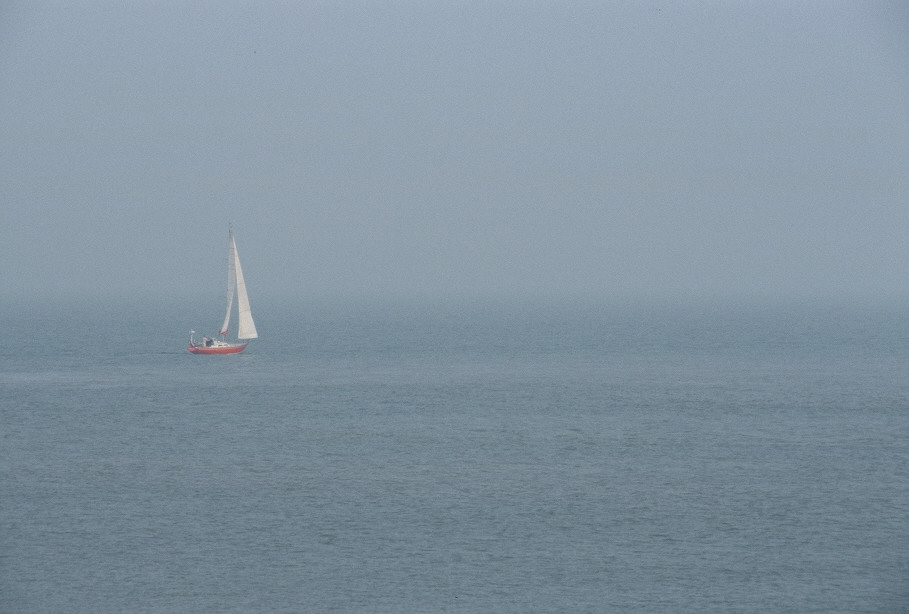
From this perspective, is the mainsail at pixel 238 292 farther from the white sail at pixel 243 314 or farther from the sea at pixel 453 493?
the sea at pixel 453 493

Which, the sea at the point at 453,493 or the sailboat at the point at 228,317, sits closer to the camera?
the sea at the point at 453,493

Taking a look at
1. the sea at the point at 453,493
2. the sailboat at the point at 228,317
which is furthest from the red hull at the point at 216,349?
the sea at the point at 453,493

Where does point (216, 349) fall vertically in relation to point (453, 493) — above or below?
above

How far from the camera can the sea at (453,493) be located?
159 feet

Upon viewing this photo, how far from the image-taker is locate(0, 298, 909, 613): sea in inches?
1912

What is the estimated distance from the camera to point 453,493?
209 feet

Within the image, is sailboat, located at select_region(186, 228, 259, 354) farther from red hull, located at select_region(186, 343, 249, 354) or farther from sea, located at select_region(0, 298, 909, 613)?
sea, located at select_region(0, 298, 909, 613)

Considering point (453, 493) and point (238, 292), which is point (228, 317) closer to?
point (238, 292)

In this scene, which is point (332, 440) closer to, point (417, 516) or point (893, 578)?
point (417, 516)

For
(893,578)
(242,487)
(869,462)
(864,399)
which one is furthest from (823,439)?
(242,487)

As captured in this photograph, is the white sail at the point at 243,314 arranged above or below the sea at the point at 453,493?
above

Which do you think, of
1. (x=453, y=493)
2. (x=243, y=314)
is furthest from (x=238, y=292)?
(x=453, y=493)

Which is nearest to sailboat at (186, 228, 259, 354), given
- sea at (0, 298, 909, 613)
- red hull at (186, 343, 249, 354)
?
red hull at (186, 343, 249, 354)

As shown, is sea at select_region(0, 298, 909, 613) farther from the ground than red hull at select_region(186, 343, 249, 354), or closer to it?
closer to it
